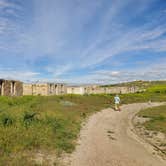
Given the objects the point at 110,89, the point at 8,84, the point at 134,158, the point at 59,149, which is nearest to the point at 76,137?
the point at 59,149

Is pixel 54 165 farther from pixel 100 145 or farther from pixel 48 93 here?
pixel 48 93

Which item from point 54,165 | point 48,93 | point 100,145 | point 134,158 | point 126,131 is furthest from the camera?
point 48,93

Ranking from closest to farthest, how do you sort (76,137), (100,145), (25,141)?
(25,141) → (100,145) → (76,137)

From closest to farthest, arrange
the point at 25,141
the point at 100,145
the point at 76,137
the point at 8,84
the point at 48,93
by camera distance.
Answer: the point at 25,141 → the point at 100,145 → the point at 76,137 → the point at 8,84 → the point at 48,93

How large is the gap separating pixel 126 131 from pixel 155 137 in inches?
72.5

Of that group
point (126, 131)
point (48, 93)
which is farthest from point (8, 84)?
point (126, 131)

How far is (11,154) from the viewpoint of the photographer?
23.6 ft

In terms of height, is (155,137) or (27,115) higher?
(27,115)

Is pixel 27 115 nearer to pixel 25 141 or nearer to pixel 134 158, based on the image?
pixel 25 141

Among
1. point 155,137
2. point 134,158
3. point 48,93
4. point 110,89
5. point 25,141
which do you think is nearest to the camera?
point 134,158

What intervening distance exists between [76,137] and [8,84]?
1605 centimetres

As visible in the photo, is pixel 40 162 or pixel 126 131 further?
pixel 126 131

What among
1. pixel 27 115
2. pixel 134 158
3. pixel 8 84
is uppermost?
pixel 8 84

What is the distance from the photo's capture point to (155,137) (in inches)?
450
